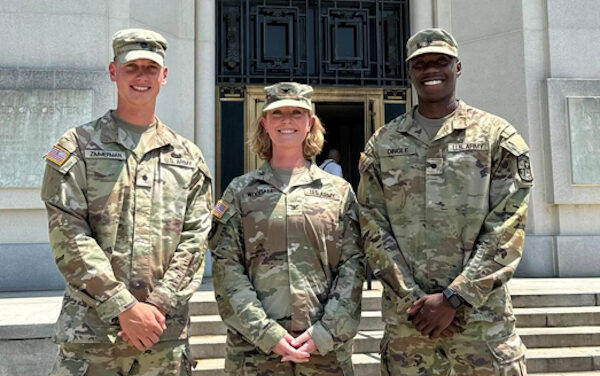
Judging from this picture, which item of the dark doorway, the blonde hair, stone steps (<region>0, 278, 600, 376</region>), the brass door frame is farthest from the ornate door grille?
the blonde hair

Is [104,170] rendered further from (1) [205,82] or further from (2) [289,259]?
(1) [205,82]

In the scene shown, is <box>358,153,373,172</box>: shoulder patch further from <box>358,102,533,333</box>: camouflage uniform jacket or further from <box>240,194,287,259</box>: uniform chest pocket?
<box>240,194,287,259</box>: uniform chest pocket

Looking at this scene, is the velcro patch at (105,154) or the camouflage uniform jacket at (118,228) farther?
the velcro patch at (105,154)

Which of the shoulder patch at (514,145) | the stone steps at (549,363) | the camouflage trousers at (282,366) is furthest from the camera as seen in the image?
the stone steps at (549,363)

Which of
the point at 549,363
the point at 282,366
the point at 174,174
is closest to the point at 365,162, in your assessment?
the point at 174,174

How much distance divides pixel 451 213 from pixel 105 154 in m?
1.63

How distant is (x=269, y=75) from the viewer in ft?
26.8

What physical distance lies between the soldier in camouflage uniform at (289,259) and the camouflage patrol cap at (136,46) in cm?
59

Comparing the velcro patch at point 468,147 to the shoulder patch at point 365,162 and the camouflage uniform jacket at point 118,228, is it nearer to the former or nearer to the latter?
the shoulder patch at point 365,162

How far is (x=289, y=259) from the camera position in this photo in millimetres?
2516

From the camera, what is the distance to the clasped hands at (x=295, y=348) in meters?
2.32

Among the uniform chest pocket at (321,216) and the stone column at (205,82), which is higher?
the stone column at (205,82)

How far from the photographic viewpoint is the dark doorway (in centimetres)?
853

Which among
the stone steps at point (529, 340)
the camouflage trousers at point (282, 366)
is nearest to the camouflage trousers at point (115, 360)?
the camouflage trousers at point (282, 366)
